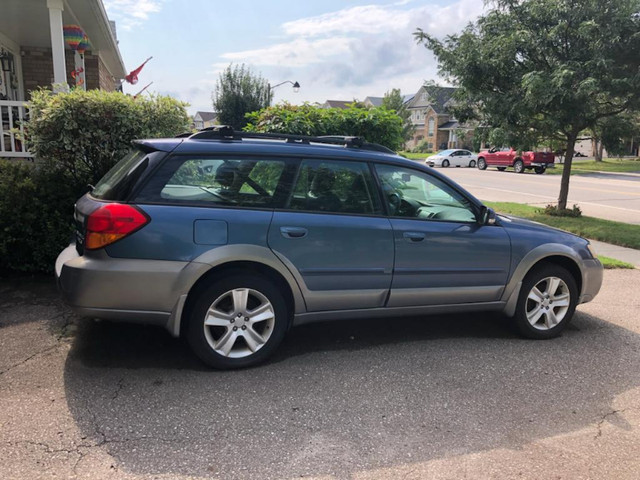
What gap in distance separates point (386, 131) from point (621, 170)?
3342 centimetres

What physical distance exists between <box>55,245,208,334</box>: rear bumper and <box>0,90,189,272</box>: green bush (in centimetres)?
240

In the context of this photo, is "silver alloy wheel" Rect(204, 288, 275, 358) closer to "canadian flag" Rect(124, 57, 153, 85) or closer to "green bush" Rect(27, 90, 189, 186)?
"green bush" Rect(27, 90, 189, 186)

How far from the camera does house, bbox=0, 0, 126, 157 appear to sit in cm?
825

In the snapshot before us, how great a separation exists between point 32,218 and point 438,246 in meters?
4.20

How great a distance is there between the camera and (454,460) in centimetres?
283

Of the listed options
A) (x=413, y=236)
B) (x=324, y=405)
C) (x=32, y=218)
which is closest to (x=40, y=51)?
(x=32, y=218)

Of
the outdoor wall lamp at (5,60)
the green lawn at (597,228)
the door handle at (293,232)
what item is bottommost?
the green lawn at (597,228)

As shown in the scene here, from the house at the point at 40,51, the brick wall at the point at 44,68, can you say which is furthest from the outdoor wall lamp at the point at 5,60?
the brick wall at the point at 44,68

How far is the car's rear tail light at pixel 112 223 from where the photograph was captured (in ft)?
11.1

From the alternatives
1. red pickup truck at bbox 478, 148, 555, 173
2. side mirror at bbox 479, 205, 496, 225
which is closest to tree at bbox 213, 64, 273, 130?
red pickup truck at bbox 478, 148, 555, 173

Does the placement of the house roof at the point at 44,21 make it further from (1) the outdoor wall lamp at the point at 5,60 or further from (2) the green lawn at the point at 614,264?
(2) the green lawn at the point at 614,264

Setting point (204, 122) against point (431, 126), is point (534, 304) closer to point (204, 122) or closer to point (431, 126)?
point (204, 122)

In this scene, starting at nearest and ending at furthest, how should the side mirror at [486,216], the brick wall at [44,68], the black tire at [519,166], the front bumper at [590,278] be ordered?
the side mirror at [486,216], the front bumper at [590,278], the brick wall at [44,68], the black tire at [519,166]

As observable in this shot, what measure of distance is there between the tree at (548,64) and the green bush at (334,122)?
3484mm
